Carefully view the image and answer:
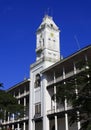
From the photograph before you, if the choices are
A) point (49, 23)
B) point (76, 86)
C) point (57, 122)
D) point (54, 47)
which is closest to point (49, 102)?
point (57, 122)

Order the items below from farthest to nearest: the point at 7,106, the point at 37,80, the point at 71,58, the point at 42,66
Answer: the point at 37,80
the point at 42,66
the point at 71,58
the point at 7,106

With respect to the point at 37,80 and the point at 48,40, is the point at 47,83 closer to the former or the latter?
the point at 37,80

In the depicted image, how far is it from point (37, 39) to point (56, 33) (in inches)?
167

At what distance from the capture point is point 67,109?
47.9m

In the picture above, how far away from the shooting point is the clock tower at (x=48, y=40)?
60.0 metres

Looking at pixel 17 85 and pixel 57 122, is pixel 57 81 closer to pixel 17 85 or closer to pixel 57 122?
pixel 57 122

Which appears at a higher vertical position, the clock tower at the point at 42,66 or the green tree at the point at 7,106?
the clock tower at the point at 42,66

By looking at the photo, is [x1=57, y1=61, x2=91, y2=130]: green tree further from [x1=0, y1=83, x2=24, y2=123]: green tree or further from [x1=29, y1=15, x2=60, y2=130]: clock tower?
[x1=29, y1=15, x2=60, y2=130]: clock tower

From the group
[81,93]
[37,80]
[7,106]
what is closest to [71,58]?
[37,80]

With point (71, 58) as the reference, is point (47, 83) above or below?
below

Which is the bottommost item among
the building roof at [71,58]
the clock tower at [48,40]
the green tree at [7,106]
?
the green tree at [7,106]

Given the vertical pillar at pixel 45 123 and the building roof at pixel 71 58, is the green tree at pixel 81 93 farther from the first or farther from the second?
the vertical pillar at pixel 45 123

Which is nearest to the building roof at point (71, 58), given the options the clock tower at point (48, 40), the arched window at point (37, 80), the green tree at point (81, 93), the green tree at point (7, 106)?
the arched window at point (37, 80)

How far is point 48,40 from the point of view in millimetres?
61375
